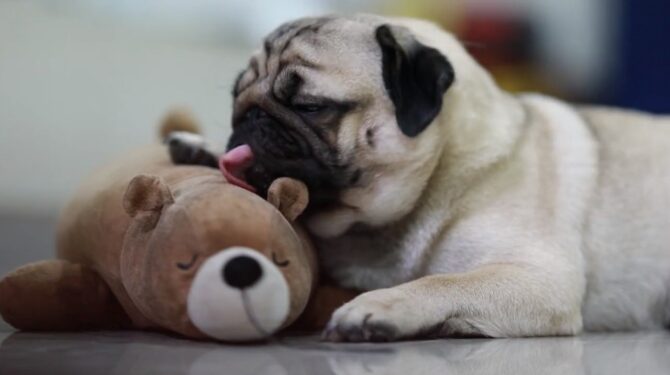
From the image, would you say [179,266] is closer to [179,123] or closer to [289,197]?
[289,197]

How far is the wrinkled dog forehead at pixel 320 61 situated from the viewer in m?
1.50

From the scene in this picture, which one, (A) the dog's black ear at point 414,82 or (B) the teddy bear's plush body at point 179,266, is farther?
(A) the dog's black ear at point 414,82

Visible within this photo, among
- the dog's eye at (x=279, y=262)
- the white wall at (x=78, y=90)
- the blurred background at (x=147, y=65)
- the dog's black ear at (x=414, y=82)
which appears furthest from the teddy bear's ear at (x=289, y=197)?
the white wall at (x=78, y=90)

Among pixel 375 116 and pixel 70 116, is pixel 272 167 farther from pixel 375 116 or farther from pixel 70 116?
pixel 70 116

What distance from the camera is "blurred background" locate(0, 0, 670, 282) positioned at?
369 centimetres

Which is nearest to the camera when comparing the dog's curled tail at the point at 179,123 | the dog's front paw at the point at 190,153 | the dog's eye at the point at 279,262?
the dog's eye at the point at 279,262

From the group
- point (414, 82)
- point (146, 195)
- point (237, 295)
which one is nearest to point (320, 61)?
point (414, 82)

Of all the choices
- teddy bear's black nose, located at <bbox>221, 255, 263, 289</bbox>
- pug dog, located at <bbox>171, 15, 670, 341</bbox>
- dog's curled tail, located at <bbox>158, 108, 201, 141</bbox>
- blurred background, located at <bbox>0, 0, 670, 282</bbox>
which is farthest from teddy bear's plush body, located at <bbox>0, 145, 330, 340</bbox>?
blurred background, located at <bbox>0, 0, 670, 282</bbox>

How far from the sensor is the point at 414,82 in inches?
59.8

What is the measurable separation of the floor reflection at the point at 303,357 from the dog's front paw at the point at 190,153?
1.34 feet

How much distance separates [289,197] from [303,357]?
0.28m

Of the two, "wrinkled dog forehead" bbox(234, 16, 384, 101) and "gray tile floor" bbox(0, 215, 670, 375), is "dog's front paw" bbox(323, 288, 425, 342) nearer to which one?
"gray tile floor" bbox(0, 215, 670, 375)

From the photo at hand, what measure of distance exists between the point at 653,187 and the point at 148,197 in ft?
3.43

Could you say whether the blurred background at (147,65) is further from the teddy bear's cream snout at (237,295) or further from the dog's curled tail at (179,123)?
the teddy bear's cream snout at (237,295)
